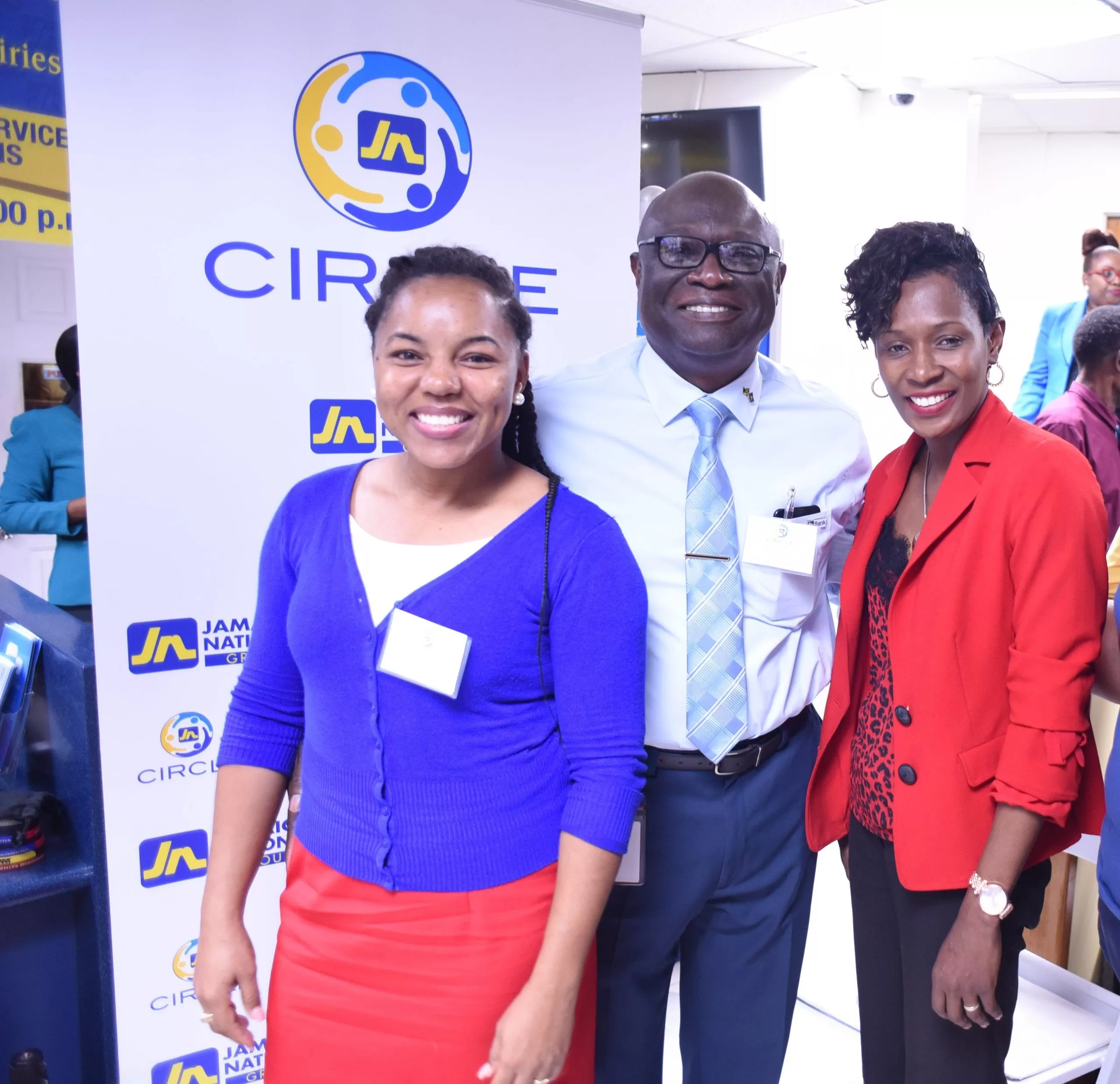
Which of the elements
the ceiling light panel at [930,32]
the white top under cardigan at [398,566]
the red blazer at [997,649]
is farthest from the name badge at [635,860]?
the ceiling light panel at [930,32]

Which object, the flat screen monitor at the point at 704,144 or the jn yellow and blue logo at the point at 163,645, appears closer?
the jn yellow and blue logo at the point at 163,645

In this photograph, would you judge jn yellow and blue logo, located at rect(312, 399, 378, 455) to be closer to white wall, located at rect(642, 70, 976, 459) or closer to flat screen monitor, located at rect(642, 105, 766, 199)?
flat screen monitor, located at rect(642, 105, 766, 199)

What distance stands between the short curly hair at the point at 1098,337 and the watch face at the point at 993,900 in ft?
8.63

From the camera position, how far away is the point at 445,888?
1.21 meters

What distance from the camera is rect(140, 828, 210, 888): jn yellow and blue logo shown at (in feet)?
6.65

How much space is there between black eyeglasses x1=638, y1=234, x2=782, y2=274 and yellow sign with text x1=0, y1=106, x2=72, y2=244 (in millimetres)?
1735

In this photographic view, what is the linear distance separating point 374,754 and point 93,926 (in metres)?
1.15

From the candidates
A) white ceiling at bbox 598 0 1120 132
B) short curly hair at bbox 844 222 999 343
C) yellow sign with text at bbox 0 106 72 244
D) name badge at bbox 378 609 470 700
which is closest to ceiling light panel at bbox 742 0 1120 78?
white ceiling at bbox 598 0 1120 132

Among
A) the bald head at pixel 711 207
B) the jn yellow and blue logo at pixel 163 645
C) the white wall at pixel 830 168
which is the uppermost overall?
the white wall at pixel 830 168

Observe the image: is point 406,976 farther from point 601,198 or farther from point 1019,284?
point 1019,284

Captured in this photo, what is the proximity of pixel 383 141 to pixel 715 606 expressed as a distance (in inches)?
50.7

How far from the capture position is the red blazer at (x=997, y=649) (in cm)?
130

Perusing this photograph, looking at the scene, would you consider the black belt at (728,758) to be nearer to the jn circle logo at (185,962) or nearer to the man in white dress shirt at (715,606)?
the man in white dress shirt at (715,606)

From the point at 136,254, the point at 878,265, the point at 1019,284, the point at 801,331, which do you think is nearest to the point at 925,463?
the point at 878,265
